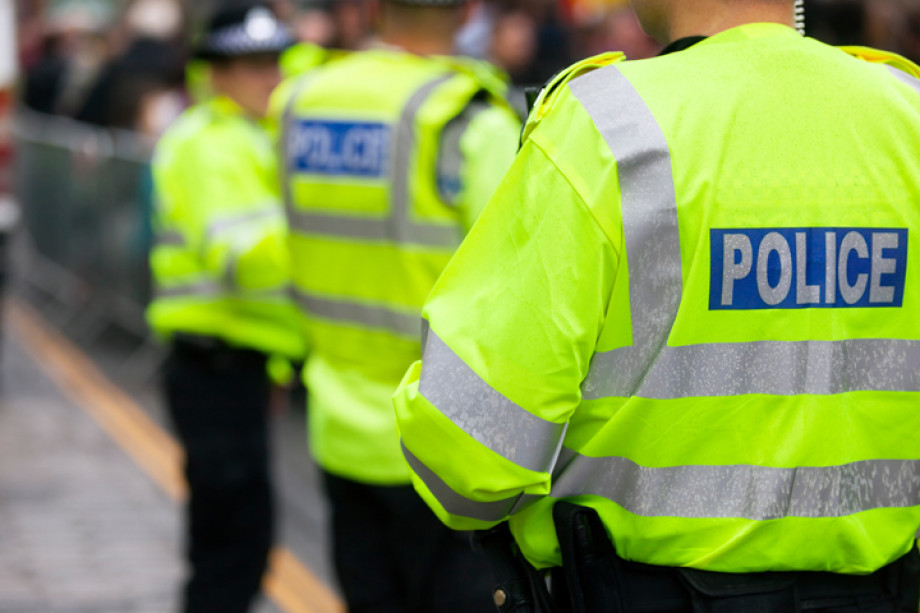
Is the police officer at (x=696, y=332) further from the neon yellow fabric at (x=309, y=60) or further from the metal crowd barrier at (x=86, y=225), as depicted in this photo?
the metal crowd barrier at (x=86, y=225)

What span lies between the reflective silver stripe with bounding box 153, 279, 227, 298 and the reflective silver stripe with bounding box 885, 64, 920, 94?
251cm

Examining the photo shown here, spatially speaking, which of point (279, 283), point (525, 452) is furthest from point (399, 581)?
point (525, 452)

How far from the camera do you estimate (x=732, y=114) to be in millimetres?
1809

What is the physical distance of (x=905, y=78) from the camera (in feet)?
6.75

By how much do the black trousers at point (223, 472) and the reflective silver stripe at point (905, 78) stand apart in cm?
260

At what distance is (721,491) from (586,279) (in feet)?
1.28

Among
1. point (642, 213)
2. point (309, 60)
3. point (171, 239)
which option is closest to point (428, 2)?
point (309, 60)

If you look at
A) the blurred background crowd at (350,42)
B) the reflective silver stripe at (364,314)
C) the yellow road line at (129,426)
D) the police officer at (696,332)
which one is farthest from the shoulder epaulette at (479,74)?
the blurred background crowd at (350,42)

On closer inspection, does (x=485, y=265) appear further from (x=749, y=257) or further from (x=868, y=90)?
(x=868, y=90)

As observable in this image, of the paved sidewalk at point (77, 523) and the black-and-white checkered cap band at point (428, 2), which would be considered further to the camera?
the paved sidewalk at point (77, 523)

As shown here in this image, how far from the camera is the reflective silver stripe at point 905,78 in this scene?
6.65 feet

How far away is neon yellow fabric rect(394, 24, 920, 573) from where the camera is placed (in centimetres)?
177

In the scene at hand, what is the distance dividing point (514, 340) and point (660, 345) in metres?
0.22

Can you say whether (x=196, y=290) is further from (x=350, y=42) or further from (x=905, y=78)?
(x=350, y=42)
